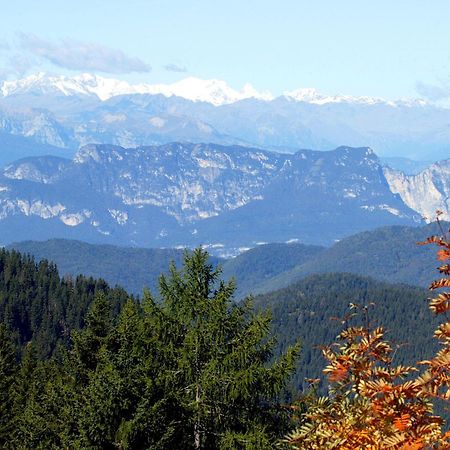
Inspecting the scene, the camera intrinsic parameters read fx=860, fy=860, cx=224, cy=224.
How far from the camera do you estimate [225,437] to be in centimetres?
2530

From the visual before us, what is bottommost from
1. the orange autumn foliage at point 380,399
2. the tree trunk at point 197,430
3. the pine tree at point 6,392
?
the pine tree at point 6,392

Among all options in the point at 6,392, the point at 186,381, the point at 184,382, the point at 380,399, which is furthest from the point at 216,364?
the point at 6,392

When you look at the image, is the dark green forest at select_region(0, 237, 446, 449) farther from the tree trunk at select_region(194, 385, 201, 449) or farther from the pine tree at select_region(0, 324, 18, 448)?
the pine tree at select_region(0, 324, 18, 448)

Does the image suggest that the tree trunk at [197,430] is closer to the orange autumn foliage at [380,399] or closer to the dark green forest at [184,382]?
the dark green forest at [184,382]

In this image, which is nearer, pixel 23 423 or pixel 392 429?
pixel 392 429

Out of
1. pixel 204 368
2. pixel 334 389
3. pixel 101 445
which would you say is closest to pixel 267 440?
pixel 204 368

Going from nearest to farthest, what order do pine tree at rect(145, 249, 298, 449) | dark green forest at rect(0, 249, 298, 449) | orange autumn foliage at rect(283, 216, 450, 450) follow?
orange autumn foliage at rect(283, 216, 450, 450) → dark green forest at rect(0, 249, 298, 449) → pine tree at rect(145, 249, 298, 449)

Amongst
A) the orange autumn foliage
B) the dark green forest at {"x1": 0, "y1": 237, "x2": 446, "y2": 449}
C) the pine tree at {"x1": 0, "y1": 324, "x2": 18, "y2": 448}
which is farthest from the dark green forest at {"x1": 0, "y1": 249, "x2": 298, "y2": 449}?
the pine tree at {"x1": 0, "y1": 324, "x2": 18, "y2": 448}

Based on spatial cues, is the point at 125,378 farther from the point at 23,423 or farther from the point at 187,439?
the point at 23,423

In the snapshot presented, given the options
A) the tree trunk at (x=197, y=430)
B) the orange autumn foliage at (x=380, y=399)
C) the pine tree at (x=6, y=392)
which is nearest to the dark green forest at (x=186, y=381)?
the tree trunk at (x=197, y=430)

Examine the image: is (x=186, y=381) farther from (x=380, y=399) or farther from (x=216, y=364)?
(x=380, y=399)

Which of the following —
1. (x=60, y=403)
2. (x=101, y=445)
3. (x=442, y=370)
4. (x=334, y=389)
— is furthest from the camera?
(x=60, y=403)

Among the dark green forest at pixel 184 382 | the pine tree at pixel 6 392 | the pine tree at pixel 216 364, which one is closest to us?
the dark green forest at pixel 184 382

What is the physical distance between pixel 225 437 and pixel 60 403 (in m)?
6.98
